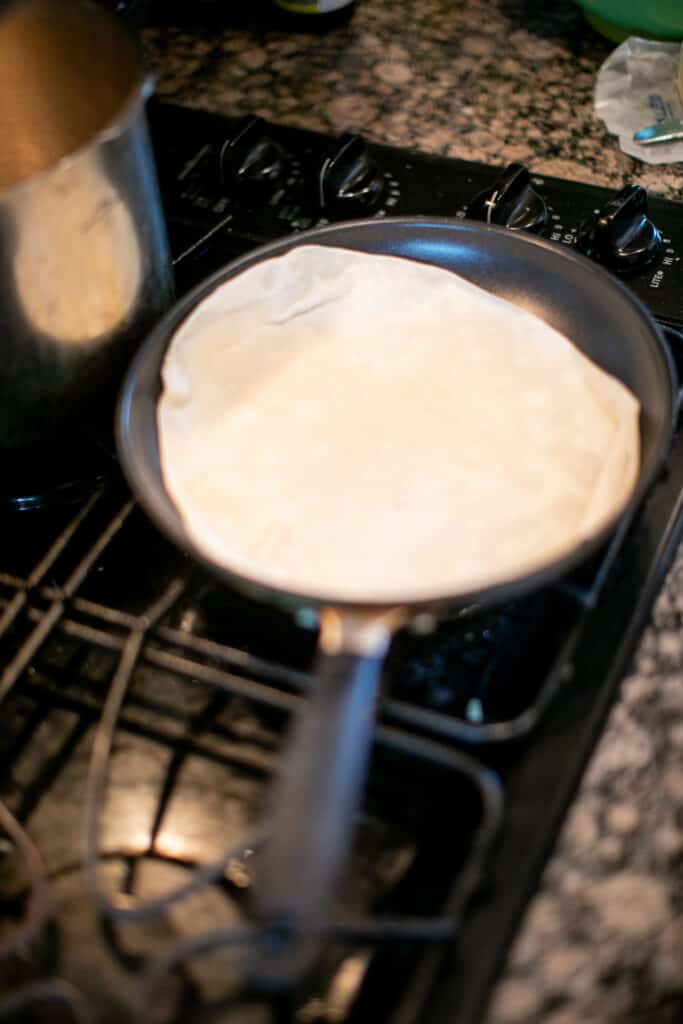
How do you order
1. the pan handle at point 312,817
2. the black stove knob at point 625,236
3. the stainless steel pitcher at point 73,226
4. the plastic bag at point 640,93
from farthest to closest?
the plastic bag at point 640,93, the black stove knob at point 625,236, the stainless steel pitcher at point 73,226, the pan handle at point 312,817

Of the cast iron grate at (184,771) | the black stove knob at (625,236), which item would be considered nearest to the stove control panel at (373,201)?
the black stove knob at (625,236)

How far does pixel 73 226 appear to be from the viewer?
0.54m

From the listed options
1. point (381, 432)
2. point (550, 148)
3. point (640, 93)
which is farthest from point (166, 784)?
point (640, 93)

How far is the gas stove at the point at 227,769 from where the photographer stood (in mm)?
434

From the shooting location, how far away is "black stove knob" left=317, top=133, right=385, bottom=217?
793 millimetres

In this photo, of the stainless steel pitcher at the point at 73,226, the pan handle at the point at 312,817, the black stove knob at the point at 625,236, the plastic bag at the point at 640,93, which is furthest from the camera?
the plastic bag at the point at 640,93

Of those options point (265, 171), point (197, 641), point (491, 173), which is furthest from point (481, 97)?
point (197, 641)

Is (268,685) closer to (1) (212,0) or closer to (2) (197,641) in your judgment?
(2) (197,641)

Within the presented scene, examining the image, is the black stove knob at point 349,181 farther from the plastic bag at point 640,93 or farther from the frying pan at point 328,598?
the plastic bag at point 640,93

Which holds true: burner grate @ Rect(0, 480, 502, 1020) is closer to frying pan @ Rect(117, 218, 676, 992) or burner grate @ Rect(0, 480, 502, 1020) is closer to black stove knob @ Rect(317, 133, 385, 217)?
frying pan @ Rect(117, 218, 676, 992)

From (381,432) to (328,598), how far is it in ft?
0.56

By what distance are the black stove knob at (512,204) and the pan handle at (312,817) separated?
0.42m

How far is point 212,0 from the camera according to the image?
1.11 metres

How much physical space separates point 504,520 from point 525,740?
0.13 metres
